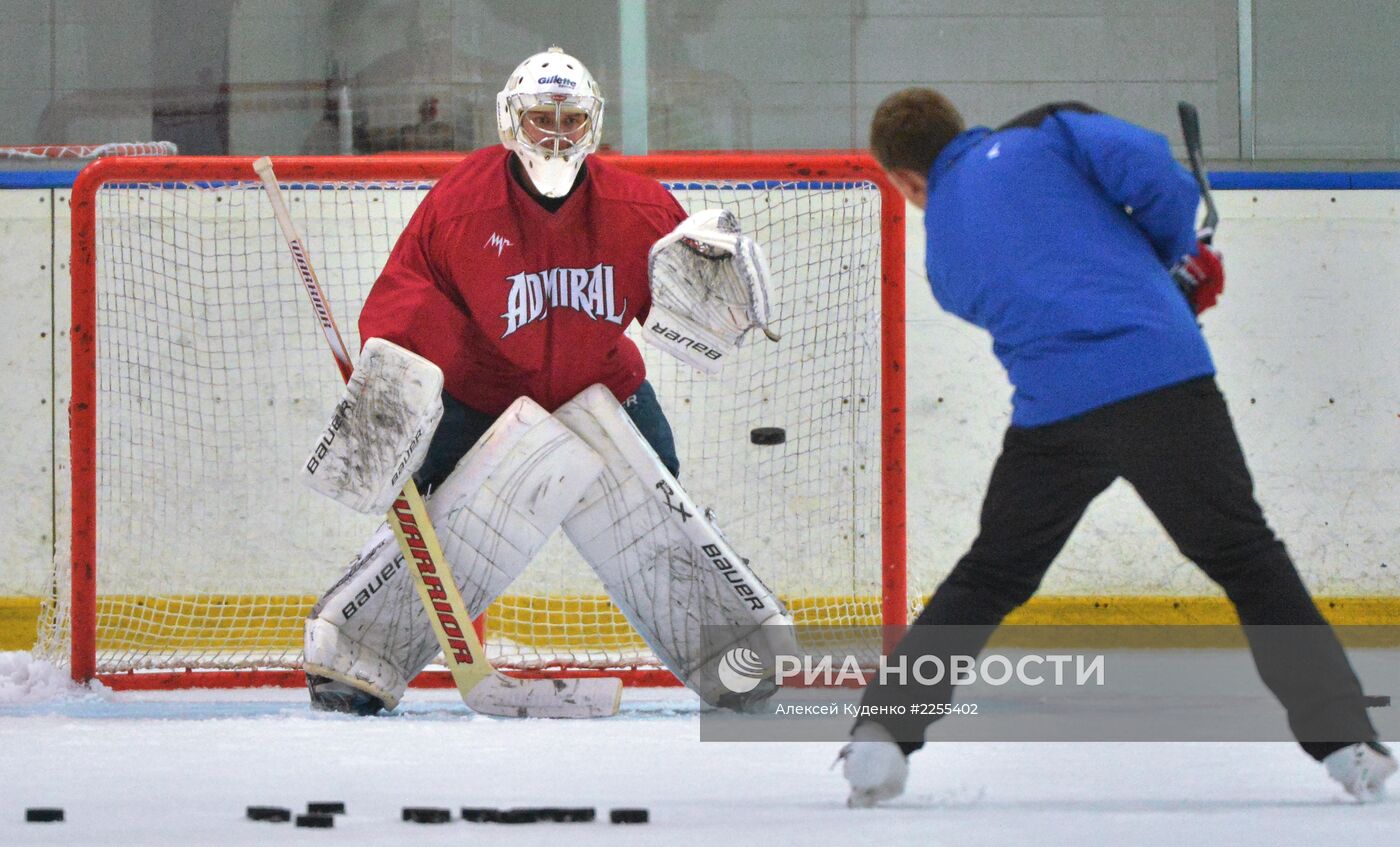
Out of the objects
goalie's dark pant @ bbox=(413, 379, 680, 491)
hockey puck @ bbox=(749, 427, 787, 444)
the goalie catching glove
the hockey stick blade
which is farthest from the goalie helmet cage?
the hockey stick blade

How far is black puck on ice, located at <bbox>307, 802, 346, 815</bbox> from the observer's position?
6.95ft

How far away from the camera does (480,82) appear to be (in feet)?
15.1

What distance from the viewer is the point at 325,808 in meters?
2.12

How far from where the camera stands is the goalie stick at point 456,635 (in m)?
3.16

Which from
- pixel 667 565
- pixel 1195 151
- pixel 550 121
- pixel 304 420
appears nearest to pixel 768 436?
pixel 667 565

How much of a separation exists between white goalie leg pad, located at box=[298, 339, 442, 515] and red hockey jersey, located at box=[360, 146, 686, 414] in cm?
7

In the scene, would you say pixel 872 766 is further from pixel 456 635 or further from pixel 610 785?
pixel 456 635

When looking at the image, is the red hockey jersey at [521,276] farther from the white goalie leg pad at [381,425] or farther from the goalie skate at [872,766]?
the goalie skate at [872,766]

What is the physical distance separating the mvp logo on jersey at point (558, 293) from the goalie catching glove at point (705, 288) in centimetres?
11

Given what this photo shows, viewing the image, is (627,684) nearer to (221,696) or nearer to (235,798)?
(221,696)

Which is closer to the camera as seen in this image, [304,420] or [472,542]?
[472,542]

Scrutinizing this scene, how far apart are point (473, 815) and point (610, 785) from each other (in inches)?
12.8

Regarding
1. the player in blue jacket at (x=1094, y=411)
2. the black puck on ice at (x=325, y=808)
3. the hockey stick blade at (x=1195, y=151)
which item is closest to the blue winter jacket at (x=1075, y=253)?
the player in blue jacket at (x=1094, y=411)

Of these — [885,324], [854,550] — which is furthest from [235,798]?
[854,550]
